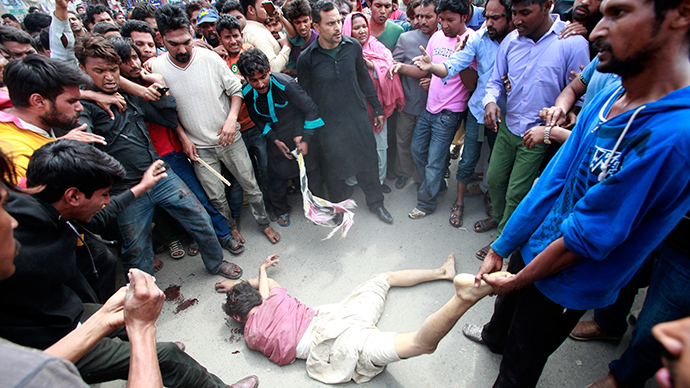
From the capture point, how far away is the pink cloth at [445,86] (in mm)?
3236

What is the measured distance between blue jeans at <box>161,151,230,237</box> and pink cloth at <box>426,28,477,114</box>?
2.63 metres

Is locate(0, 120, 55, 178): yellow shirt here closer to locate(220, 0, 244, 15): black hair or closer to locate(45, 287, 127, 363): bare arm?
locate(45, 287, 127, 363): bare arm

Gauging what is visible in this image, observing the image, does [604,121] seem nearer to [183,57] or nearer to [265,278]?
[265,278]

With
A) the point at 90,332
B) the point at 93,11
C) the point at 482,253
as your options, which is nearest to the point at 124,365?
the point at 90,332

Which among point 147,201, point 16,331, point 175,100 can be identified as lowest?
point 147,201

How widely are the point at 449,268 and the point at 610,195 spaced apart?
6.18ft

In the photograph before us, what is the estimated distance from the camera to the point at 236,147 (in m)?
3.37

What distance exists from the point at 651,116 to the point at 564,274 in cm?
71

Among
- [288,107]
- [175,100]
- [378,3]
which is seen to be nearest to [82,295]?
[175,100]

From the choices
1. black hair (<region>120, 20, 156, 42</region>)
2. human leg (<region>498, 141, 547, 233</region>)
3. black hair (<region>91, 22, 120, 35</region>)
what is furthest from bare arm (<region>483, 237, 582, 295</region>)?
black hair (<region>91, 22, 120, 35</region>)

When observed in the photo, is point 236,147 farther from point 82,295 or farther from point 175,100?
point 82,295

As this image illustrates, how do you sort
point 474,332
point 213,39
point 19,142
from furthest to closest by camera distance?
point 213,39, point 474,332, point 19,142

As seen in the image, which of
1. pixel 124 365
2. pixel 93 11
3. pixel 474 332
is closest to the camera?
pixel 124 365

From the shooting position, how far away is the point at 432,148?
11.7 ft
